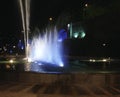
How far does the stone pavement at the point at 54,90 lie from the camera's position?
13891 mm

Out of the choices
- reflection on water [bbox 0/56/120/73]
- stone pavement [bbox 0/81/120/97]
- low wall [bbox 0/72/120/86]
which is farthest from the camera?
reflection on water [bbox 0/56/120/73]

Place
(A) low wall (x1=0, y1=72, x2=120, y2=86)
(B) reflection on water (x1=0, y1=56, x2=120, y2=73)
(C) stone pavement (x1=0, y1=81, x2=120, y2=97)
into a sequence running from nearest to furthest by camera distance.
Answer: (C) stone pavement (x1=0, y1=81, x2=120, y2=97)
(A) low wall (x1=0, y1=72, x2=120, y2=86)
(B) reflection on water (x1=0, y1=56, x2=120, y2=73)

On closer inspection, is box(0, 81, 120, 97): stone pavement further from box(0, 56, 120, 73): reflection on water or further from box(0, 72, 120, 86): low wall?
box(0, 56, 120, 73): reflection on water

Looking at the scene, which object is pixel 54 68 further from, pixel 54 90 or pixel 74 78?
pixel 54 90

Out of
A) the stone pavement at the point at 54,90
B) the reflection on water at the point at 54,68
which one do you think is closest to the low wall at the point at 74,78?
the stone pavement at the point at 54,90

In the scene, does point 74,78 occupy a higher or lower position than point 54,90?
higher

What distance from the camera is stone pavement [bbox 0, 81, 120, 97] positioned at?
13.9 metres

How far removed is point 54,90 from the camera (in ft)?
49.4

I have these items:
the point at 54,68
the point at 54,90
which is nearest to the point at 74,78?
the point at 54,90

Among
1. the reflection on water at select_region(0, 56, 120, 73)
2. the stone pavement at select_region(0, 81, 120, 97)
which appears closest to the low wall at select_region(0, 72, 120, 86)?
the stone pavement at select_region(0, 81, 120, 97)

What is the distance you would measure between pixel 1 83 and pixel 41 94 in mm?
3656

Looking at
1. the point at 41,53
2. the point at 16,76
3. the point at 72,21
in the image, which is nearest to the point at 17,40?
the point at 72,21

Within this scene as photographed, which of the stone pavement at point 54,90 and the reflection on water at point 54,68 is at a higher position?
the reflection on water at point 54,68

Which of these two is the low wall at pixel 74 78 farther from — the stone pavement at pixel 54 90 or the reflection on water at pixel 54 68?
the reflection on water at pixel 54 68
